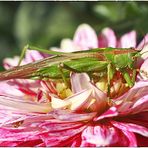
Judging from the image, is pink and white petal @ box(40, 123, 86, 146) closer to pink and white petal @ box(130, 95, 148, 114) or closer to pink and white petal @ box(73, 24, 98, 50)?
pink and white petal @ box(130, 95, 148, 114)

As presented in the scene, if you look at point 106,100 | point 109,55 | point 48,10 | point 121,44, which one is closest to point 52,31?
point 48,10

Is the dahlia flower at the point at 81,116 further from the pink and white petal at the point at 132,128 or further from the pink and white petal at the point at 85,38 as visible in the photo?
the pink and white petal at the point at 85,38

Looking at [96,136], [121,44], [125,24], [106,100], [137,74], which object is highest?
[125,24]

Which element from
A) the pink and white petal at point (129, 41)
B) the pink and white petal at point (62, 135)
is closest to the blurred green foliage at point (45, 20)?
the pink and white petal at point (129, 41)

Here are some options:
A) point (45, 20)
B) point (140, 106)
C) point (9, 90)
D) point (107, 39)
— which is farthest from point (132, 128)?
point (45, 20)

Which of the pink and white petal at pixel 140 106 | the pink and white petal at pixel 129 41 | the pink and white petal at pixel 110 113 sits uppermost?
the pink and white petal at pixel 129 41

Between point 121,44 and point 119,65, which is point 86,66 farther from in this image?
point 121,44
